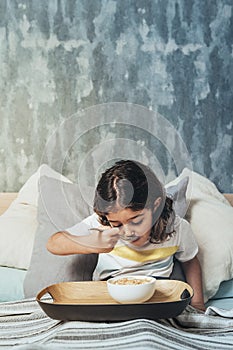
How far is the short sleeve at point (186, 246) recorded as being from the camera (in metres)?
2.07

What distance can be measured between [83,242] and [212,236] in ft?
1.98

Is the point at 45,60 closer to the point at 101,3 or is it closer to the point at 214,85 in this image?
the point at 101,3

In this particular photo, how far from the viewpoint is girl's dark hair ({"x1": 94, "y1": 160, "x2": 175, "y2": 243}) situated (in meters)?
1.60

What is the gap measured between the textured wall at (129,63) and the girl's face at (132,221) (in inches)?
37.3

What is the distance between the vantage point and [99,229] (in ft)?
5.60

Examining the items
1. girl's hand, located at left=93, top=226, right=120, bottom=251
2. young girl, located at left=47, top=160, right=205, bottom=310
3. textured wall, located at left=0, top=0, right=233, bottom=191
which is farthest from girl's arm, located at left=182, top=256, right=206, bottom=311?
textured wall, located at left=0, top=0, right=233, bottom=191

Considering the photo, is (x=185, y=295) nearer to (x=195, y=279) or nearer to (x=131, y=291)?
(x=131, y=291)

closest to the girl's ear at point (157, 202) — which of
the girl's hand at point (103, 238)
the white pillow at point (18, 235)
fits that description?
the girl's hand at point (103, 238)

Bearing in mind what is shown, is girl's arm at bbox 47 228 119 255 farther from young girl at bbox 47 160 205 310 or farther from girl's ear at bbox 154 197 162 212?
girl's ear at bbox 154 197 162 212

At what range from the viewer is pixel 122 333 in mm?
1552

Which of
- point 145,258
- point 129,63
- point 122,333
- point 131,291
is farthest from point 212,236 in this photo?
point 129,63

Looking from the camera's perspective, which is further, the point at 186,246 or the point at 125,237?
the point at 186,246

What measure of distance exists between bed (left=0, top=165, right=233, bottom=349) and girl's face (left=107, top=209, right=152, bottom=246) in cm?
11

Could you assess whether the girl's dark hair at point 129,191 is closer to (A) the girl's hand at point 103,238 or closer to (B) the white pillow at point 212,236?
(A) the girl's hand at point 103,238
